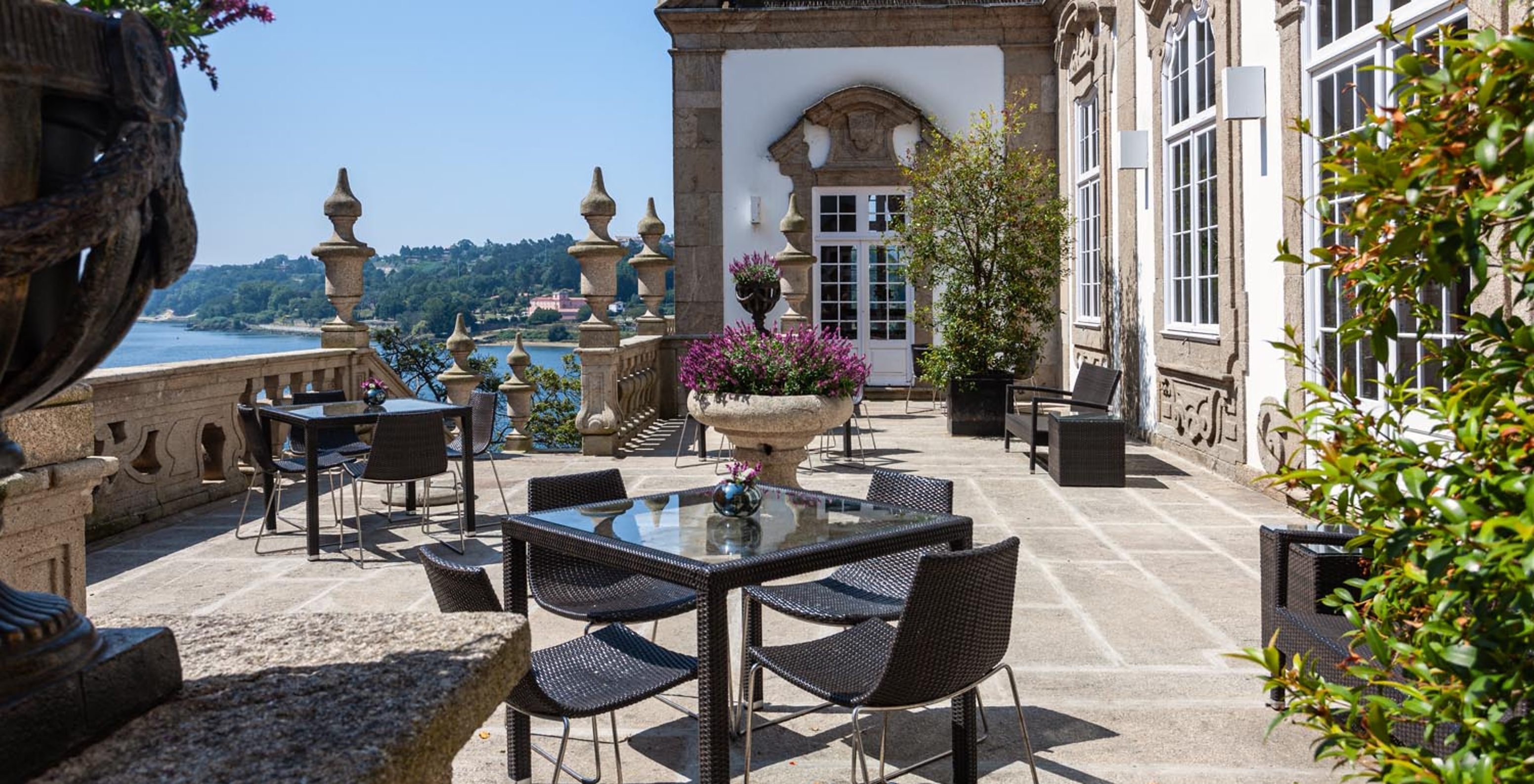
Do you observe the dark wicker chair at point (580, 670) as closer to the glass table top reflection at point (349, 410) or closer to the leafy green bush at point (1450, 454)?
the leafy green bush at point (1450, 454)

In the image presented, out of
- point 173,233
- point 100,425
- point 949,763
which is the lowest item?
point 949,763

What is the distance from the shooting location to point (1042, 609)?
5.30 m

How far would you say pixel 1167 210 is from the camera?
10.4m

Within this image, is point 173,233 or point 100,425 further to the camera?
point 100,425

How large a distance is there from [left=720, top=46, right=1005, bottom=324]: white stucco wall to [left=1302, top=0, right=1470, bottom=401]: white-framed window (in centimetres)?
846

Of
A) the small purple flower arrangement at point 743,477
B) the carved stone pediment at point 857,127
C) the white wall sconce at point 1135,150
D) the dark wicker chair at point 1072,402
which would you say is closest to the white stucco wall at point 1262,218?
the dark wicker chair at point 1072,402

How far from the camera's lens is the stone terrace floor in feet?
11.7

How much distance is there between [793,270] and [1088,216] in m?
3.37

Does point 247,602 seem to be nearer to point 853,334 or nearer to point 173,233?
point 173,233

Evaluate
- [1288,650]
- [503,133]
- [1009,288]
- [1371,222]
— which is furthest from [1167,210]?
[503,133]

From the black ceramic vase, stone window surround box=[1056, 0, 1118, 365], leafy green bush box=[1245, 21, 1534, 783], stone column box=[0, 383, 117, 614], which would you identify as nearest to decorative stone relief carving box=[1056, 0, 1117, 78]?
stone window surround box=[1056, 0, 1118, 365]

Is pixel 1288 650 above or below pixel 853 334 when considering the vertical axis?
below

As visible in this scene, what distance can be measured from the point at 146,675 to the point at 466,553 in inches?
218

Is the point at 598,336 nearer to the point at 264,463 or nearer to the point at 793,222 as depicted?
the point at 793,222
